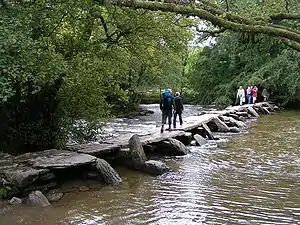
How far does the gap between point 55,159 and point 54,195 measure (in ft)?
4.02

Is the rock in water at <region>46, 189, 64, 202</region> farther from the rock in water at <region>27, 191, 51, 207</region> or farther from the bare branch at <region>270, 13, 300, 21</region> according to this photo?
the bare branch at <region>270, 13, 300, 21</region>

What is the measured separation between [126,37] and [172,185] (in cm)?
573

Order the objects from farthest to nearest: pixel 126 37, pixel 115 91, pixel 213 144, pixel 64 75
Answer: pixel 213 144, pixel 115 91, pixel 126 37, pixel 64 75

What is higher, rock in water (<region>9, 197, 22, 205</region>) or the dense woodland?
the dense woodland

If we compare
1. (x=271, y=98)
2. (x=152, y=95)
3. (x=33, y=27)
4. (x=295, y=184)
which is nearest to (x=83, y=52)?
(x=33, y=27)

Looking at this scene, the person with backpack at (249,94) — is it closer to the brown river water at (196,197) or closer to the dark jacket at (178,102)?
the dark jacket at (178,102)

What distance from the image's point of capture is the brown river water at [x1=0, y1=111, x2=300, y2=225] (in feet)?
28.7

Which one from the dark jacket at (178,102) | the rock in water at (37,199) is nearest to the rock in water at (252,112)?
the dark jacket at (178,102)

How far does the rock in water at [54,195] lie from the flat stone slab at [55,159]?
581mm

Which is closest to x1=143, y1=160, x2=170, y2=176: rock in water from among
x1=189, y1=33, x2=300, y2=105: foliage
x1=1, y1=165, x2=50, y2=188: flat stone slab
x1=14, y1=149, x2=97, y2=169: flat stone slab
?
x1=14, y1=149, x2=97, y2=169: flat stone slab

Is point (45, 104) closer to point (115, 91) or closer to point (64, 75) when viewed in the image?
point (64, 75)

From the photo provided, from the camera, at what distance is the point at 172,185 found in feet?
37.4

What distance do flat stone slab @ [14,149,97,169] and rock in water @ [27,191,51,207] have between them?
950mm

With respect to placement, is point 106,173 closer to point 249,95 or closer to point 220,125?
point 220,125
